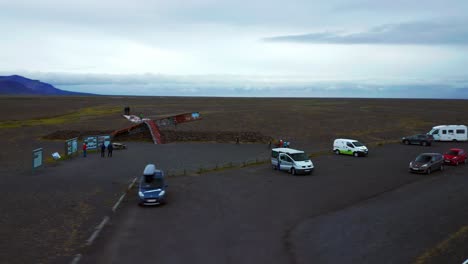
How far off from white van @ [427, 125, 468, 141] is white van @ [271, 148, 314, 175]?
2759 centimetres

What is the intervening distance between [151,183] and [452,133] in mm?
42483

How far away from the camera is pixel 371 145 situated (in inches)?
1800

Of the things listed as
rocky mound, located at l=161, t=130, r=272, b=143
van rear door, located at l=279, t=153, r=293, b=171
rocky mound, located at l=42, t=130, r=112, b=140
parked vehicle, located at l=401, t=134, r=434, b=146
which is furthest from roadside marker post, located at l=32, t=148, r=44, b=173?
parked vehicle, located at l=401, t=134, r=434, b=146

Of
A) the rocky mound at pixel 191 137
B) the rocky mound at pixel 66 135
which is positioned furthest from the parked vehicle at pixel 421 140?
the rocky mound at pixel 66 135

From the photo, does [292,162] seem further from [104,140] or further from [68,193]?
[104,140]

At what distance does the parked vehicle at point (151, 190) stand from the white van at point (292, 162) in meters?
11.0

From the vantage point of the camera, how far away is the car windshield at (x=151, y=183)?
20953 mm

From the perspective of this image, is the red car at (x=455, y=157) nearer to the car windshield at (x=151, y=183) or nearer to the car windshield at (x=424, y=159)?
the car windshield at (x=424, y=159)

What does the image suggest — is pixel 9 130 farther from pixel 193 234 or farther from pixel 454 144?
pixel 454 144

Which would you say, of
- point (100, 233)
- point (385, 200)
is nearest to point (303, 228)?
point (385, 200)

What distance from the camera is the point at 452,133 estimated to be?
4897 centimetres

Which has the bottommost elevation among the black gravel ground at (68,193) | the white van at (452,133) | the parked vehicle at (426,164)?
the black gravel ground at (68,193)

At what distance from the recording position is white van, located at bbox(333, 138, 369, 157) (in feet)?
123

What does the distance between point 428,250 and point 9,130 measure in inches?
2464
